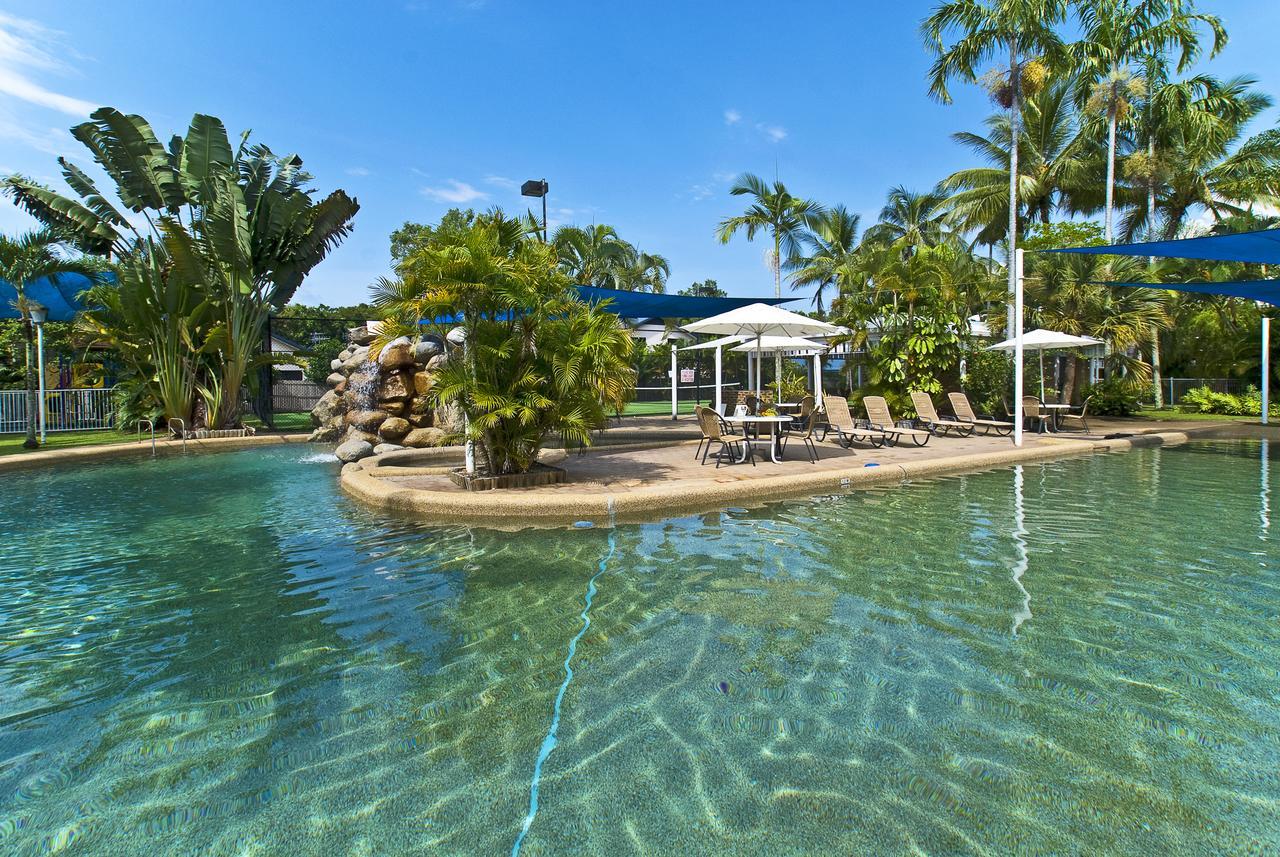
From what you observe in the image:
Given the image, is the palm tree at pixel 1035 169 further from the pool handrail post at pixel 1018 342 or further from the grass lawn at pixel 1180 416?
the pool handrail post at pixel 1018 342

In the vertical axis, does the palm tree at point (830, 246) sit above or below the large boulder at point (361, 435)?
above

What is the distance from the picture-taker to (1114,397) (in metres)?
19.0

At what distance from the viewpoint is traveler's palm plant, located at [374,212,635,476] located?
6984 millimetres

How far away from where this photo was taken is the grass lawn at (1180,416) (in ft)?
60.4

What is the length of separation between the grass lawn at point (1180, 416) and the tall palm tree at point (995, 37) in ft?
18.0

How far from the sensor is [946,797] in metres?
2.19

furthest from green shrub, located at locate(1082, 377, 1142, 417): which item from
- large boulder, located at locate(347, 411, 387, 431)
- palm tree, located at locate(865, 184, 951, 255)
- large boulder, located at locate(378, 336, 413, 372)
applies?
large boulder, located at locate(347, 411, 387, 431)

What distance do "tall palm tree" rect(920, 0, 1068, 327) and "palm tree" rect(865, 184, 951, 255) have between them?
40.3ft

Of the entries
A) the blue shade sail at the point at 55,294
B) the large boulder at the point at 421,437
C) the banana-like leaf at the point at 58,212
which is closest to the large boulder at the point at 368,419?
the large boulder at the point at 421,437

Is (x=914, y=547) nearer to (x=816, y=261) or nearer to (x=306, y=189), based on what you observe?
(x=306, y=189)

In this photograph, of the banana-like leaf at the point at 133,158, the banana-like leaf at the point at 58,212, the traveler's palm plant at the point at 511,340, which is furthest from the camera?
the banana-like leaf at the point at 58,212

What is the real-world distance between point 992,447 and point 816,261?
23225 mm

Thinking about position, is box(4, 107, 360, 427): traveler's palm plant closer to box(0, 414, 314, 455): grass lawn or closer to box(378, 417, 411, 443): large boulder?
box(0, 414, 314, 455): grass lawn

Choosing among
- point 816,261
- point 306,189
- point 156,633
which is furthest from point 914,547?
point 816,261
